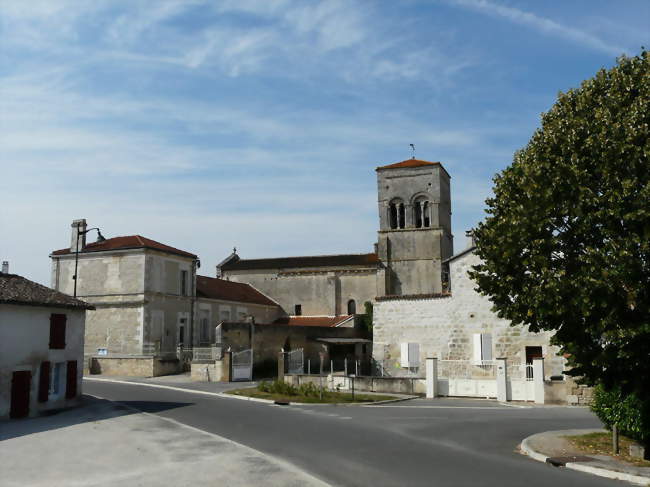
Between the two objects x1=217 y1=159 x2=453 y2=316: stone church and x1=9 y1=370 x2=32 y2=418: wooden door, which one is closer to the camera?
x1=9 y1=370 x2=32 y2=418: wooden door

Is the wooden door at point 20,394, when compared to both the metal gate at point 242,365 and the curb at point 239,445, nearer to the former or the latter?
the curb at point 239,445

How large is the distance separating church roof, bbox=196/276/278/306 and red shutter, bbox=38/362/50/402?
23.5 m

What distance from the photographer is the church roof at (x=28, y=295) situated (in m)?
20.0

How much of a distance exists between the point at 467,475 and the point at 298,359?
22.7 meters

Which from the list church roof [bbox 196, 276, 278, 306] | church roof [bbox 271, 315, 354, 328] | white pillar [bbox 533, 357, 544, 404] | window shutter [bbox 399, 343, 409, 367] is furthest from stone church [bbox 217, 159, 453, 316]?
white pillar [bbox 533, 357, 544, 404]

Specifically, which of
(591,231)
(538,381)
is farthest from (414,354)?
(591,231)

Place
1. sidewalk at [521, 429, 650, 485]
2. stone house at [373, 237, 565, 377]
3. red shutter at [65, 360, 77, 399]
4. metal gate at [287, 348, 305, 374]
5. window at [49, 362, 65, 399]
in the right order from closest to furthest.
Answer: sidewalk at [521, 429, 650, 485] → window at [49, 362, 65, 399] → red shutter at [65, 360, 77, 399] → stone house at [373, 237, 565, 377] → metal gate at [287, 348, 305, 374]

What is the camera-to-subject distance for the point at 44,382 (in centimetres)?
2098

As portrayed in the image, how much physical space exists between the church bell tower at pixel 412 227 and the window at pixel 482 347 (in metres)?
19.0

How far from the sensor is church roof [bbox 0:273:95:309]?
19984 mm

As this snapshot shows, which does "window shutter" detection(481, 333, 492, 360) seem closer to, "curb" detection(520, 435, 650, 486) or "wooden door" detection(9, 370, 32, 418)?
"curb" detection(520, 435, 650, 486)

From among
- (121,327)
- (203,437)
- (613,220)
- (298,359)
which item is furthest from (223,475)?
(121,327)

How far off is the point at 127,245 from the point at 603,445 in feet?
109

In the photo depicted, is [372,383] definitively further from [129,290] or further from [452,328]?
[129,290]
